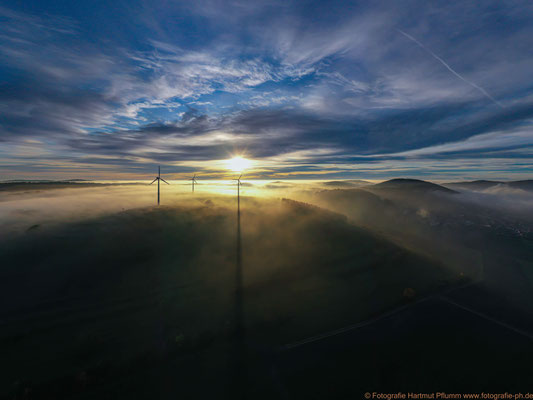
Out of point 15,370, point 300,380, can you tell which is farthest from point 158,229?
point 300,380

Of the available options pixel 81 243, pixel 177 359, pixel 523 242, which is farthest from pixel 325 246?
pixel 523 242

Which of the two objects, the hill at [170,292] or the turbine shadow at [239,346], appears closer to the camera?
the turbine shadow at [239,346]

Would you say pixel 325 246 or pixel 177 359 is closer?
pixel 177 359

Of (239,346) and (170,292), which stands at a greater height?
(170,292)

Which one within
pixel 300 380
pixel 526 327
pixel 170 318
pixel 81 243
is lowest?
pixel 526 327

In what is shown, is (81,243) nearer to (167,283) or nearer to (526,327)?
(167,283)

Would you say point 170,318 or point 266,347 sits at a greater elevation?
point 170,318

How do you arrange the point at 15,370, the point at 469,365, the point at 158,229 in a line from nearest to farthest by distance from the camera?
the point at 15,370 → the point at 469,365 → the point at 158,229

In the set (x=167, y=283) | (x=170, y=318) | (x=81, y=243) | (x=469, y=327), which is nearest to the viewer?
(x=170, y=318)

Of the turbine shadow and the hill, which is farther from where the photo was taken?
the hill

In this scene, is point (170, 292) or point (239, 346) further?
point (170, 292)
